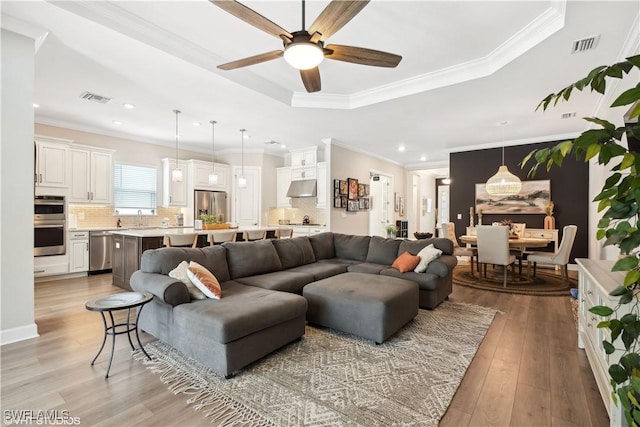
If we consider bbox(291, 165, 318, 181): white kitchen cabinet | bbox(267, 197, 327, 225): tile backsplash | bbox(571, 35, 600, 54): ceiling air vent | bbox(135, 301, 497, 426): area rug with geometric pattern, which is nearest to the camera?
bbox(135, 301, 497, 426): area rug with geometric pattern

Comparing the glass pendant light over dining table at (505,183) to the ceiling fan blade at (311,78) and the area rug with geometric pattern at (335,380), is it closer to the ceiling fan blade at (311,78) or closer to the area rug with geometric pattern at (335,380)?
the area rug with geometric pattern at (335,380)

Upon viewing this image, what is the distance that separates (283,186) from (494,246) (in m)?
5.26

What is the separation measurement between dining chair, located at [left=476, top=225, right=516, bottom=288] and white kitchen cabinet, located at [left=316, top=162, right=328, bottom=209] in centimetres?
324

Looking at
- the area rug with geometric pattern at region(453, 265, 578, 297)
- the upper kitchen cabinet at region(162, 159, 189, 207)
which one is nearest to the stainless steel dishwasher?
the upper kitchen cabinet at region(162, 159, 189, 207)

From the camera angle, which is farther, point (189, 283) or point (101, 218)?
point (101, 218)

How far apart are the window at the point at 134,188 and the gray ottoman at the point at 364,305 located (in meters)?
5.59

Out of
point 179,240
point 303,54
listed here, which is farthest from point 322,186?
point 303,54

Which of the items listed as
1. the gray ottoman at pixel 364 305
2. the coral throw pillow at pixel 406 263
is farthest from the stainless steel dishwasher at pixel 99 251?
the coral throw pillow at pixel 406 263

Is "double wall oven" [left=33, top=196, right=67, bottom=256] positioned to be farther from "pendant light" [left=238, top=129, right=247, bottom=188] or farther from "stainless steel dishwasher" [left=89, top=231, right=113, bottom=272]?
"pendant light" [left=238, top=129, right=247, bottom=188]

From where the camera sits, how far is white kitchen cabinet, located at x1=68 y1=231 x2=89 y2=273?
5594 millimetres

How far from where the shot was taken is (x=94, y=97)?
15.4ft

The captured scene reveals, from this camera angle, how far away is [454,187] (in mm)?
7633

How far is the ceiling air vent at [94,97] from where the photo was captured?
15.0 feet

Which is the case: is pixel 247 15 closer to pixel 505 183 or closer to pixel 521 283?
pixel 505 183
